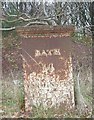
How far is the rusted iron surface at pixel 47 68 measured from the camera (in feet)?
9.84

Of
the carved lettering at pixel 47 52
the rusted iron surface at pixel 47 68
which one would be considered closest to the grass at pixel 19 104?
the rusted iron surface at pixel 47 68

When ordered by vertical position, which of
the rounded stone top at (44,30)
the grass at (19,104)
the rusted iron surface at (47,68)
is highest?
the rounded stone top at (44,30)

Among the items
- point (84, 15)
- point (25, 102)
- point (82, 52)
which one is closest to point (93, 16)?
point (84, 15)

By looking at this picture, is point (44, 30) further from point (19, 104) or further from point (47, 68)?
point (19, 104)

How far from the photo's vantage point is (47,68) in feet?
9.88

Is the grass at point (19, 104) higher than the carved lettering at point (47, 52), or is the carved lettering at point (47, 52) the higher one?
the carved lettering at point (47, 52)

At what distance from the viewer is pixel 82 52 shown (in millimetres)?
4398

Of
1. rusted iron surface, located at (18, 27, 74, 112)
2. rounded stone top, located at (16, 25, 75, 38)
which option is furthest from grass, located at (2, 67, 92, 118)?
rounded stone top, located at (16, 25, 75, 38)

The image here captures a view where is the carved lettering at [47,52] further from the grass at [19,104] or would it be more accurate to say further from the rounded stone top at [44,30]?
the grass at [19,104]

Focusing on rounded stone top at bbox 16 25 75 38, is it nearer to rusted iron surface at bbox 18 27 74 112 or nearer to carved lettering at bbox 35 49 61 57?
rusted iron surface at bbox 18 27 74 112

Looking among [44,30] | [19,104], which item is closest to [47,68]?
[44,30]

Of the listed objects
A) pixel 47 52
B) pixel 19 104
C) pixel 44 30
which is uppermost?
pixel 44 30

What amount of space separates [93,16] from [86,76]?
1042 millimetres

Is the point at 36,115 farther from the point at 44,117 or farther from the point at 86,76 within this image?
the point at 86,76
